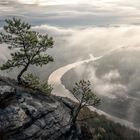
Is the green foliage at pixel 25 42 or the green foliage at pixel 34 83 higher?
the green foliage at pixel 25 42

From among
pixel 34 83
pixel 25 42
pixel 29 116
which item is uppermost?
pixel 25 42

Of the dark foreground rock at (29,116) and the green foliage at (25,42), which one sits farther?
the green foliage at (25,42)

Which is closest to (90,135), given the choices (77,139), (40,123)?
(77,139)

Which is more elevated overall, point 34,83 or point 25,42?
point 25,42

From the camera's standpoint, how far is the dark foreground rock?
98250mm

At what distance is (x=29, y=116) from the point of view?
105 m

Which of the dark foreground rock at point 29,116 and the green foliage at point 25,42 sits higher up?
the green foliage at point 25,42

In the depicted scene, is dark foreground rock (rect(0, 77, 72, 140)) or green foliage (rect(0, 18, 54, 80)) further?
green foliage (rect(0, 18, 54, 80))

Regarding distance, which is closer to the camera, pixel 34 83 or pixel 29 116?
pixel 29 116

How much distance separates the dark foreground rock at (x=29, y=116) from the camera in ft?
322

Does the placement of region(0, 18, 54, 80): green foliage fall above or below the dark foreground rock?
above

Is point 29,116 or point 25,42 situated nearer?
point 29,116

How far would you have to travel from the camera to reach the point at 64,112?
120 metres

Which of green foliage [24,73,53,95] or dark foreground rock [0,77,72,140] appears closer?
dark foreground rock [0,77,72,140]
